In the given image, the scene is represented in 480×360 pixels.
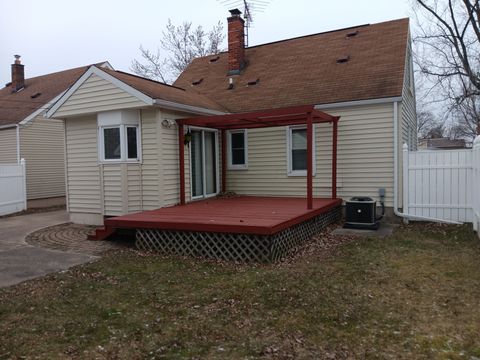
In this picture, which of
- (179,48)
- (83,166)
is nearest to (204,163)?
(83,166)

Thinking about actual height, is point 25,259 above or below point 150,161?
below

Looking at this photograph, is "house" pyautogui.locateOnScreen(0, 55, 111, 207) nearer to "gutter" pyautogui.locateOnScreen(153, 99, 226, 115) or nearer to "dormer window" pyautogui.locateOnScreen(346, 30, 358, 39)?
"gutter" pyautogui.locateOnScreen(153, 99, 226, 115)

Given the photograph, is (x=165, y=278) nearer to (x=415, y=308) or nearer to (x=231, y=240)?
(x=231, y=240)

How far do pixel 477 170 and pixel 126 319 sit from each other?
661cm

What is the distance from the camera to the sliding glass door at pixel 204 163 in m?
10.0

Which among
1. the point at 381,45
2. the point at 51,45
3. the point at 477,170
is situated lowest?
the point at 477,170

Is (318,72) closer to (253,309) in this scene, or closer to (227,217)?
(227,217)

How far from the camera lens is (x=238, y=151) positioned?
11469 mm

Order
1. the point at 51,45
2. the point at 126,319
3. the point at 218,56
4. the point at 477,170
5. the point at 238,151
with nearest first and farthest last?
the point at 126,319 → the point at 477,170 → the point at 238,151 → the point at 218,56 → the point at 51,45

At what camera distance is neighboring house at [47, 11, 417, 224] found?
8.95 metres

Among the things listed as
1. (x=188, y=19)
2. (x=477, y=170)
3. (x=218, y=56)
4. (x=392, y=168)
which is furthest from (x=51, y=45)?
(x=477, y=170)

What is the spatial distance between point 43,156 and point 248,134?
33.3 feet

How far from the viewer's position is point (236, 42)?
13.9 m

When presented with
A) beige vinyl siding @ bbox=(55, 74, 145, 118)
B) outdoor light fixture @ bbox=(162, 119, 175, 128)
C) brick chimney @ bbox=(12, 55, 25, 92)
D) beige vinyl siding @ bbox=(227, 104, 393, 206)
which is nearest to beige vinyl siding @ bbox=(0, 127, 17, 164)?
brick chimney @ bbox=(12, 55, 25, 92)
